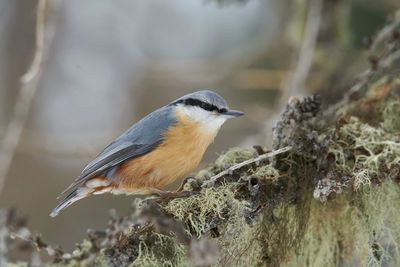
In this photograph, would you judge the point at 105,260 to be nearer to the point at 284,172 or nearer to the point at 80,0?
the point at 284,172

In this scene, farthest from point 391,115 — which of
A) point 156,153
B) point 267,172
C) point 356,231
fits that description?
point 156,153

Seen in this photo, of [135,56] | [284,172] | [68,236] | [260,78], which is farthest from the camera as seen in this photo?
[135,56]

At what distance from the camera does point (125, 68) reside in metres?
6.92

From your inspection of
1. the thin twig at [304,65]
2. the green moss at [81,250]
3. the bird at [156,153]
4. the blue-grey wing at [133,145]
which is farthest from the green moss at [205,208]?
the thin twig at [304,65]

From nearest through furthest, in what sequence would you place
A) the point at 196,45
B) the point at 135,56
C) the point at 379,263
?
the point at 379,263
the point at 135,56
the point at 196,45

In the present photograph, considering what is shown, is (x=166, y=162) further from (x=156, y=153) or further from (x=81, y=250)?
(x=81, y=250)

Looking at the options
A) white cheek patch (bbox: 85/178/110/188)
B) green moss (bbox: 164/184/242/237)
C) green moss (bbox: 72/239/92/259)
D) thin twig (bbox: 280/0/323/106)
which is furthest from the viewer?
thin twig (bbox: 280/0/323/106)

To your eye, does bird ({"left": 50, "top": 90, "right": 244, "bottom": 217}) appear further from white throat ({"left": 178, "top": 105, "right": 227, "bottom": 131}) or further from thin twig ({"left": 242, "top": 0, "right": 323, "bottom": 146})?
thin twig ({"left": 242, "top": 0, "right": 323, "bottom": 146})

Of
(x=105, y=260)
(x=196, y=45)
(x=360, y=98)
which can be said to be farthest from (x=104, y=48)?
(x=105, y=260)

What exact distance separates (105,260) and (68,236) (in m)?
4.64

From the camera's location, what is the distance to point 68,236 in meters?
6.00

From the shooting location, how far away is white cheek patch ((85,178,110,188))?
254 centimetres

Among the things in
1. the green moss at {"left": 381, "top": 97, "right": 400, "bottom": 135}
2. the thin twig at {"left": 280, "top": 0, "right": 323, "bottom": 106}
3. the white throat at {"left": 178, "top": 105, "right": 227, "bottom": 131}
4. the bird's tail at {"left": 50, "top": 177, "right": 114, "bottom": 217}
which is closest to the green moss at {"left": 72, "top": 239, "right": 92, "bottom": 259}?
the bird's tail at {"left": 50, "top": 177, "right": 114, "bottom": 217}

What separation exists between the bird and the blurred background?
1.33m
